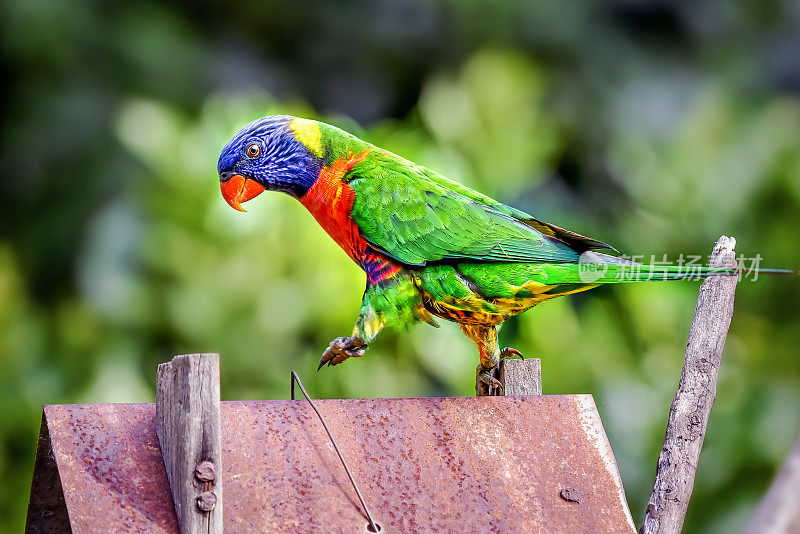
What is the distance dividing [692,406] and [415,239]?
970 mm

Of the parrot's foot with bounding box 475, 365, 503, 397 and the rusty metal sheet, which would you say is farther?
the parrot's foot with bounding box 475, 365, 503, 397

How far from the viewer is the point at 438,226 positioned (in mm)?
2658

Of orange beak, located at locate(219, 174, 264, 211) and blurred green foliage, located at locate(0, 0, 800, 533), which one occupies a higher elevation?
blurred green foliage, located at locate(0, 0, 800, 533)

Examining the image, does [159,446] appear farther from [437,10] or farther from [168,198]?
[437,10]

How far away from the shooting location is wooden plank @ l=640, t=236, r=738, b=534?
8.75 ft

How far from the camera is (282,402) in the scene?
234 centimetres

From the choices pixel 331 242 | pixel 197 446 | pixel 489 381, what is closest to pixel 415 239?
pixel 489 381

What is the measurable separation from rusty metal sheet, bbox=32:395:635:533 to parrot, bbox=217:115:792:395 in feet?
0.98

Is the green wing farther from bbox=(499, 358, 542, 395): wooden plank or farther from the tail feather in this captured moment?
bbox=(499, 358, 542, 395): wooden plank

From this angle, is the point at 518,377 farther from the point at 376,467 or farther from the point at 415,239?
the point at 376,467

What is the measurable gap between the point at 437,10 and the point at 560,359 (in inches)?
127

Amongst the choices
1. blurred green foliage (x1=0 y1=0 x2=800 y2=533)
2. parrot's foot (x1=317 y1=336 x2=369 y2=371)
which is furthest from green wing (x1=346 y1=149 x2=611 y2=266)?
blurred green foliage (x1=0 y1=0 x2=800 y2=533)

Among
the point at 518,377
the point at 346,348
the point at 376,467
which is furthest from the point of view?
the point at 518,377

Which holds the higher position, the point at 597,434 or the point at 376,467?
the point at 597,434
